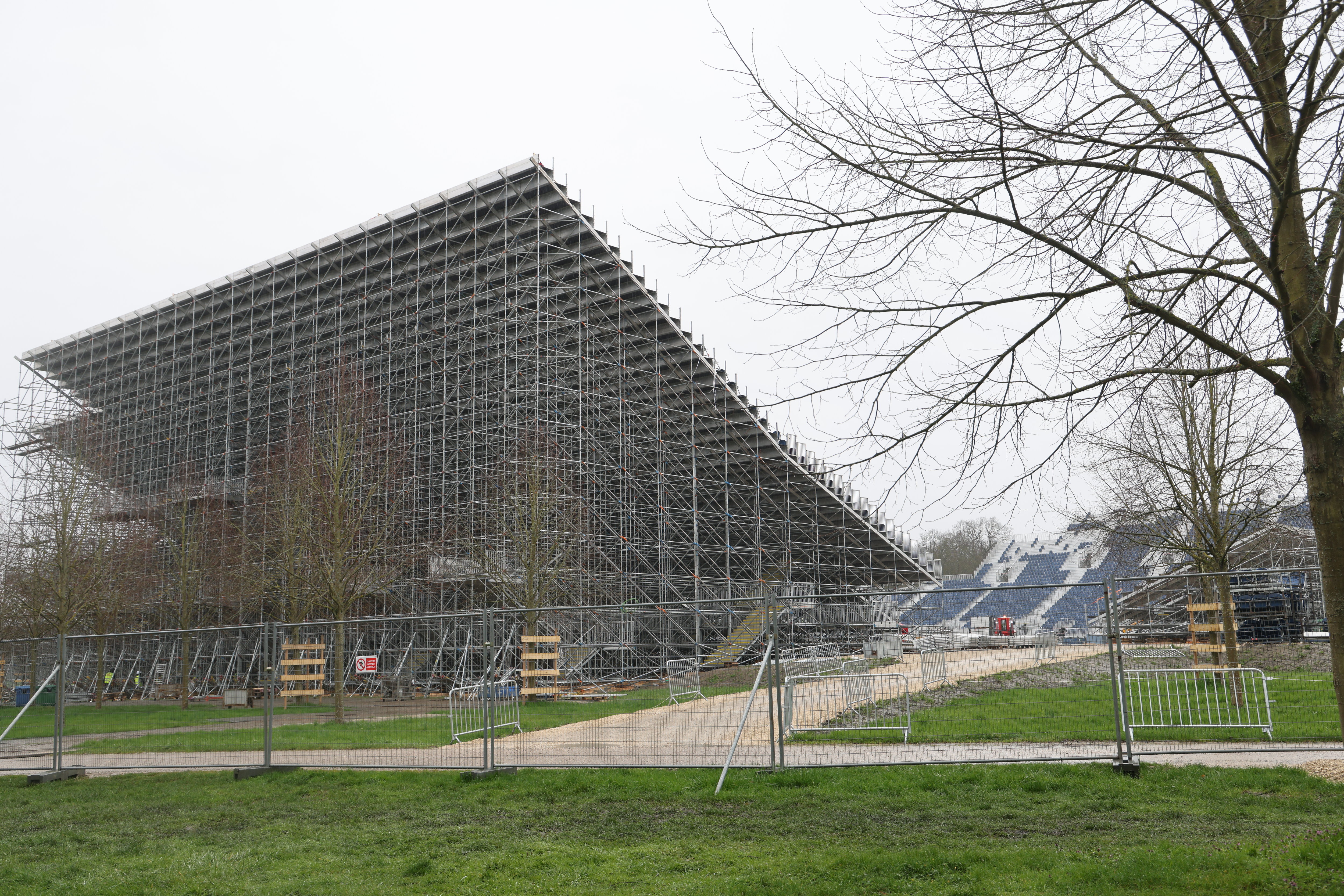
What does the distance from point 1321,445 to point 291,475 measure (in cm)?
2852

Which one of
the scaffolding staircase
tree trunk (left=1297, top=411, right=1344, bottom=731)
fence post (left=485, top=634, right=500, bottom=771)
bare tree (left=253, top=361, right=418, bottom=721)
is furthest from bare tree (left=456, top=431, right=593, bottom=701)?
tree trunk (left=1297, top=411, right=1344, bottom=731)

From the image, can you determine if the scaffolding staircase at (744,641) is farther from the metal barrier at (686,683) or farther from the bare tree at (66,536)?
the bare tree at (66,536)

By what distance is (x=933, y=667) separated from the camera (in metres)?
14.7

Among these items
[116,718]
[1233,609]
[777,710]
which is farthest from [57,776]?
[1233,609]

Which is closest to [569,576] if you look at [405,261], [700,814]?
[405,261]

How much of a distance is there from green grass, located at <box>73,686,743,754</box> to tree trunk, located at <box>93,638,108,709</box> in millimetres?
5821

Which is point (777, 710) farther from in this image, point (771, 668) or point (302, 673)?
point (302, 673)

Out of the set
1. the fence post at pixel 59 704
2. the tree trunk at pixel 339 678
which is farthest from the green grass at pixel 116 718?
the tree trunk at pixel 339 678

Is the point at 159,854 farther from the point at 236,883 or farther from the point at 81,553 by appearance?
the point at 81,553

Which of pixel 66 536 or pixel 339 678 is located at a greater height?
pixel 66 536

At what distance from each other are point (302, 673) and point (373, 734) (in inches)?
392

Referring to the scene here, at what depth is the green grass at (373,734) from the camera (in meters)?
13.7

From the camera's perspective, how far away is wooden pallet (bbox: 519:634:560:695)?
62.7 ft

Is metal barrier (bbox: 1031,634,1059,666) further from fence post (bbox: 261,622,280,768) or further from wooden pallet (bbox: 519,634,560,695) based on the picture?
fence post (bbox: 261,622,280,768)
